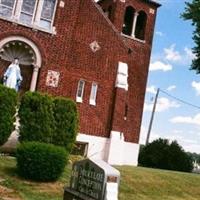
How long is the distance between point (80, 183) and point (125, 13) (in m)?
23.2

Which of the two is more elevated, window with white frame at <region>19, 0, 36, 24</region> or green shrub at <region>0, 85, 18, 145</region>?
window with white frame at <region>19, 0, 36, 24</region>

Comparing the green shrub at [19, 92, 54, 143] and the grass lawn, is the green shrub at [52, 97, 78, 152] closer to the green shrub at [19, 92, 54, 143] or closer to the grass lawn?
the green shrub at [19, 92, 54, 143]

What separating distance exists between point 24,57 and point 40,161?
925cm

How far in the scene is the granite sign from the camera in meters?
9.07

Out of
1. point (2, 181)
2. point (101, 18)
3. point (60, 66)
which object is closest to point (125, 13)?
point (101, 18)

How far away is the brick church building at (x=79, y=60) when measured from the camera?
22.7 metres

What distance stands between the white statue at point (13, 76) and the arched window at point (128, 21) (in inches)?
441

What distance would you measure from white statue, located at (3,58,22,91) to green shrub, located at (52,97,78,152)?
9.67ft

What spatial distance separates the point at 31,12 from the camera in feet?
76.1

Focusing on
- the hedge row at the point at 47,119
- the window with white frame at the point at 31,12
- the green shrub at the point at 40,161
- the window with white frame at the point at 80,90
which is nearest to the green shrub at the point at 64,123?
the hedge row at the point at 47,119

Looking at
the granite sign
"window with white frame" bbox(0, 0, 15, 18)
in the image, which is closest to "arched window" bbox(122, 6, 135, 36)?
"window with white frame" bbox(0, 0, 15, 18)

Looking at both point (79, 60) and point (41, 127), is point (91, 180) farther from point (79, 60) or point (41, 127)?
point (79, 60)

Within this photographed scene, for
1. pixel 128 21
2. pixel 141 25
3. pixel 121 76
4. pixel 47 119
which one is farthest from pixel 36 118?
pixel 128 21

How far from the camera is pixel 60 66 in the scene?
23.2m
